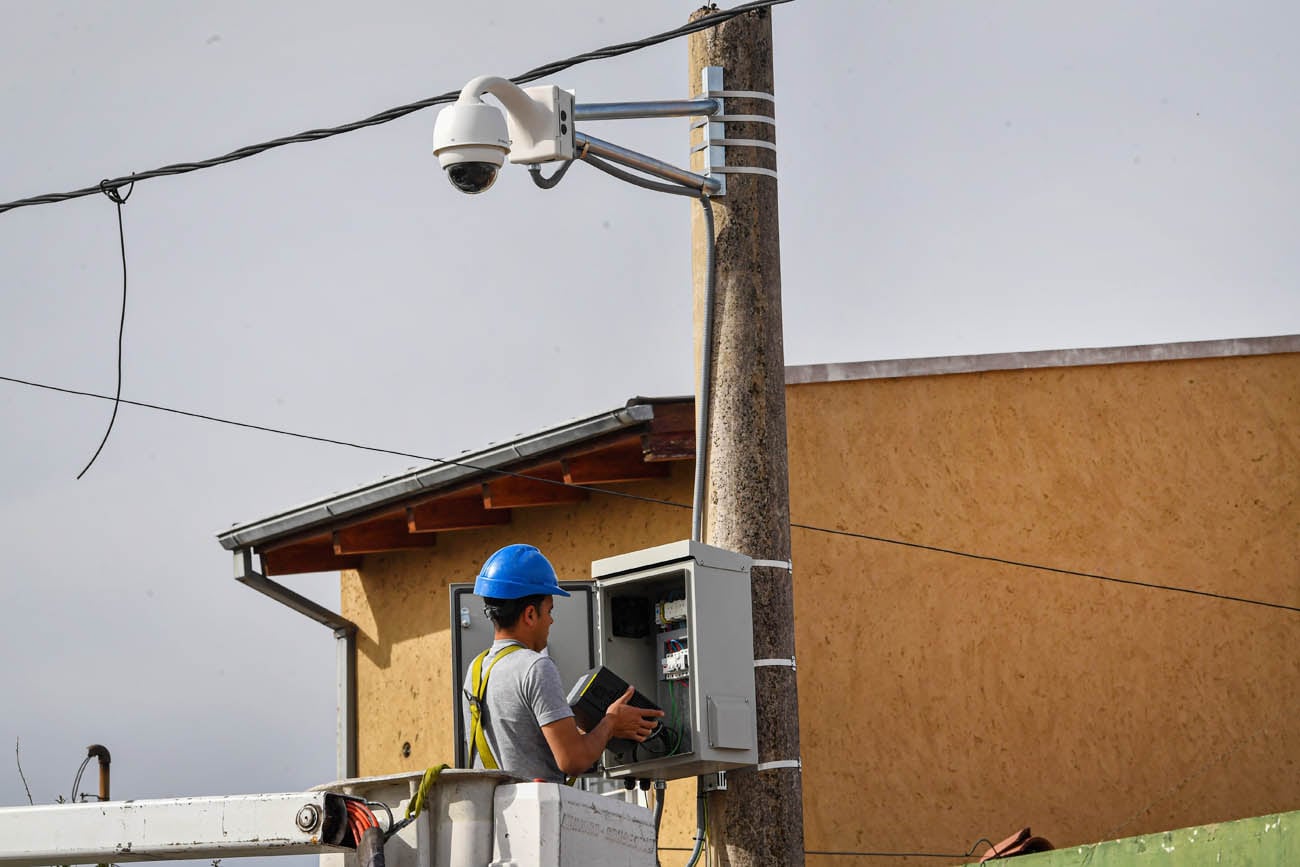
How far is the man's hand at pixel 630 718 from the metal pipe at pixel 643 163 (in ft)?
6.28

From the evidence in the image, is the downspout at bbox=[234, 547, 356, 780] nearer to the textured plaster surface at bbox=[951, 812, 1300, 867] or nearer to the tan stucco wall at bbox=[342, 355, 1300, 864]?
the tan stucco wall at bbox=[342, 355, 1300, 864]

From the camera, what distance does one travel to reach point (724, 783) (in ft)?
21.5

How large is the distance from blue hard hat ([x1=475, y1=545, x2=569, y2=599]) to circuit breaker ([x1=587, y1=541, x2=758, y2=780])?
2.22ft

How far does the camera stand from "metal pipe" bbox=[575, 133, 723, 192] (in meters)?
6.82

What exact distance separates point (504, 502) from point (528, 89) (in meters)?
5.45

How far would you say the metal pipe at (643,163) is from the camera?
6.82 m

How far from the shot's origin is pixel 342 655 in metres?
13.8

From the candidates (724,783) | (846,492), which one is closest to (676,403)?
(846,492)

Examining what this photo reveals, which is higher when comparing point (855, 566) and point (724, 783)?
point (855, 566)

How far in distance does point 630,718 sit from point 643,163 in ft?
6.76

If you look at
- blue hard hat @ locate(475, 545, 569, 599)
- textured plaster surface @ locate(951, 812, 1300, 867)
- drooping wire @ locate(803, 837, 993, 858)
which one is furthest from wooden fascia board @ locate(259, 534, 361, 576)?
textured plaster surface @ locate(951, 812, 1300, 867)

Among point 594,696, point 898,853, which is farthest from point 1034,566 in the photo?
point 594,696

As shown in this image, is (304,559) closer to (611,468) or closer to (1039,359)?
(611,468)

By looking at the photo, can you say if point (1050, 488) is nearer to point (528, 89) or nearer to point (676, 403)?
point (676, 403)
